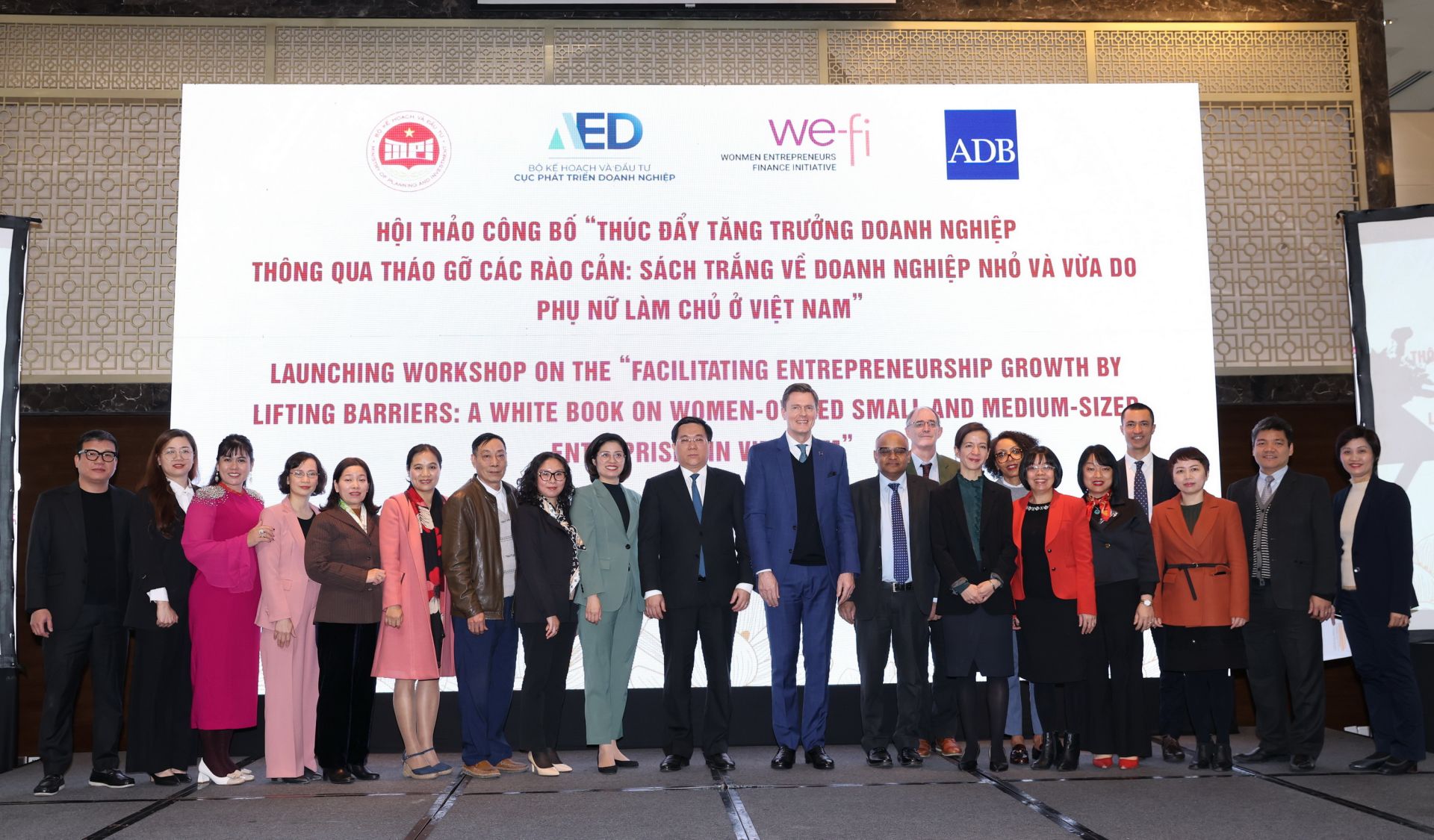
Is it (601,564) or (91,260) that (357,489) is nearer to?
(601,564)

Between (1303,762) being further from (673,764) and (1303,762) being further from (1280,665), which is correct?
(673,764)

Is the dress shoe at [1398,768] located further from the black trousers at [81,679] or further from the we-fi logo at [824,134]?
the black trousers at [81,679]

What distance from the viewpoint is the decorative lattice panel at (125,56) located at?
561 centimetres

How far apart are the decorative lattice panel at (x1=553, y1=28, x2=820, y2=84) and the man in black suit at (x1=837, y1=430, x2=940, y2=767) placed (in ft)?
7.52

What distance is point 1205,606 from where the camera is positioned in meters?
4.26

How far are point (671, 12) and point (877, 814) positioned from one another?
4043 mm

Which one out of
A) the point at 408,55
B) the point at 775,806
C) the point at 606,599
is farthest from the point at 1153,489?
the point at 408,55

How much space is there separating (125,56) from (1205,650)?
5575mm

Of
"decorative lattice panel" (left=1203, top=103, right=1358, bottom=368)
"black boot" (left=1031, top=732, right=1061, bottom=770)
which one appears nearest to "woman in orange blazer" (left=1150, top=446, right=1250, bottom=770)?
"black boot" (left=1031, top=732, right=1061, bottom=770)

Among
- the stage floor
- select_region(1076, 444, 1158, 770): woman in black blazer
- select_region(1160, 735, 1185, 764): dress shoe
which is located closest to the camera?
the stage floor

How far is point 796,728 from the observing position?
4.45 meters

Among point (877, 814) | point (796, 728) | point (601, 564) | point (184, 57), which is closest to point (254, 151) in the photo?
point (184, 57)

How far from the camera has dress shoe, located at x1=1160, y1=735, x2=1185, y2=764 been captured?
14.5 ft

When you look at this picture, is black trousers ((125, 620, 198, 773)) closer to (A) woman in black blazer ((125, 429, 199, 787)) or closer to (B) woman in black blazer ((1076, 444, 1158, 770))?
(A) woman in black blazer ((125, 429, 199, 787))
